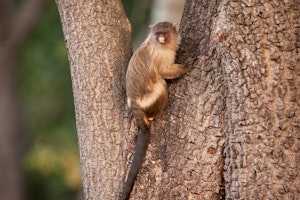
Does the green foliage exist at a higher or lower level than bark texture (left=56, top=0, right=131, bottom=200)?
lower

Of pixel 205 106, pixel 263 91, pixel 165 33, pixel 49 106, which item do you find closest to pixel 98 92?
pixel 165 33

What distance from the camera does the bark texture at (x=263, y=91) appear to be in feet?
13.1

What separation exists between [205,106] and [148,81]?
69 cm

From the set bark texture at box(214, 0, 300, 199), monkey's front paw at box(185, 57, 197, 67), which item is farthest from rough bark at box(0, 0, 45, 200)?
bark texture at box(214, 0, 300, 199)

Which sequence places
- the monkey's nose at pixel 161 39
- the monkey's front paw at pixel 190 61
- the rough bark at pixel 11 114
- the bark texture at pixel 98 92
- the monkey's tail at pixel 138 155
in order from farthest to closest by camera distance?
1. the rough bark at pixel 11 114
2. the monkey's nose at pixel 161 39
3. the bark texture at pixel 98 92
4. the monkey's tail at pixel 138 155
5. the monkey's front paw at pixel 190 61

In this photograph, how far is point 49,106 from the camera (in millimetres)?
16062

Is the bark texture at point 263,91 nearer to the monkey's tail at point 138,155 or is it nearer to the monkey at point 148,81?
the monkey at point 148,81

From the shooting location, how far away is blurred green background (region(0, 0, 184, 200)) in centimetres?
1394

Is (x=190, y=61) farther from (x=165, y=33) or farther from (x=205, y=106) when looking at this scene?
(x=165, y=33)

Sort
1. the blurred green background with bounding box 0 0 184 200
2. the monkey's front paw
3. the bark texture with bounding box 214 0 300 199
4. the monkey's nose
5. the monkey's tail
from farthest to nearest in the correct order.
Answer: the blurred green background with bounding box 0 0 184 200
the monkey's nose
the monkey's tail
the monkey's front paw
the bark texture with bounding box 214 0 300 199

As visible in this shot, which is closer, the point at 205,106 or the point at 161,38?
the point at 205,106

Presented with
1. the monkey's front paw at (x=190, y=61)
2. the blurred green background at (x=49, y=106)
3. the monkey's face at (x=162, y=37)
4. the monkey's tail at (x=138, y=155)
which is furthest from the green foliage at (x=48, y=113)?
the monkey's front paw at (x=190, y=61)

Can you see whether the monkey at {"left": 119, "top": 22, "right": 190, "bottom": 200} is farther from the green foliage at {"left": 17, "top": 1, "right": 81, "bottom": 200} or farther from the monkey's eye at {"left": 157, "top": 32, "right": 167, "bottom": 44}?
the green foliage at {"left": 17, "top": 1, "right": 81, "bottom": 200}

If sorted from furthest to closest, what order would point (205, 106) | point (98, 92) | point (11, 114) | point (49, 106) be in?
point (49, 106), point (11, 114), point (98, 92), point (205, 106)
